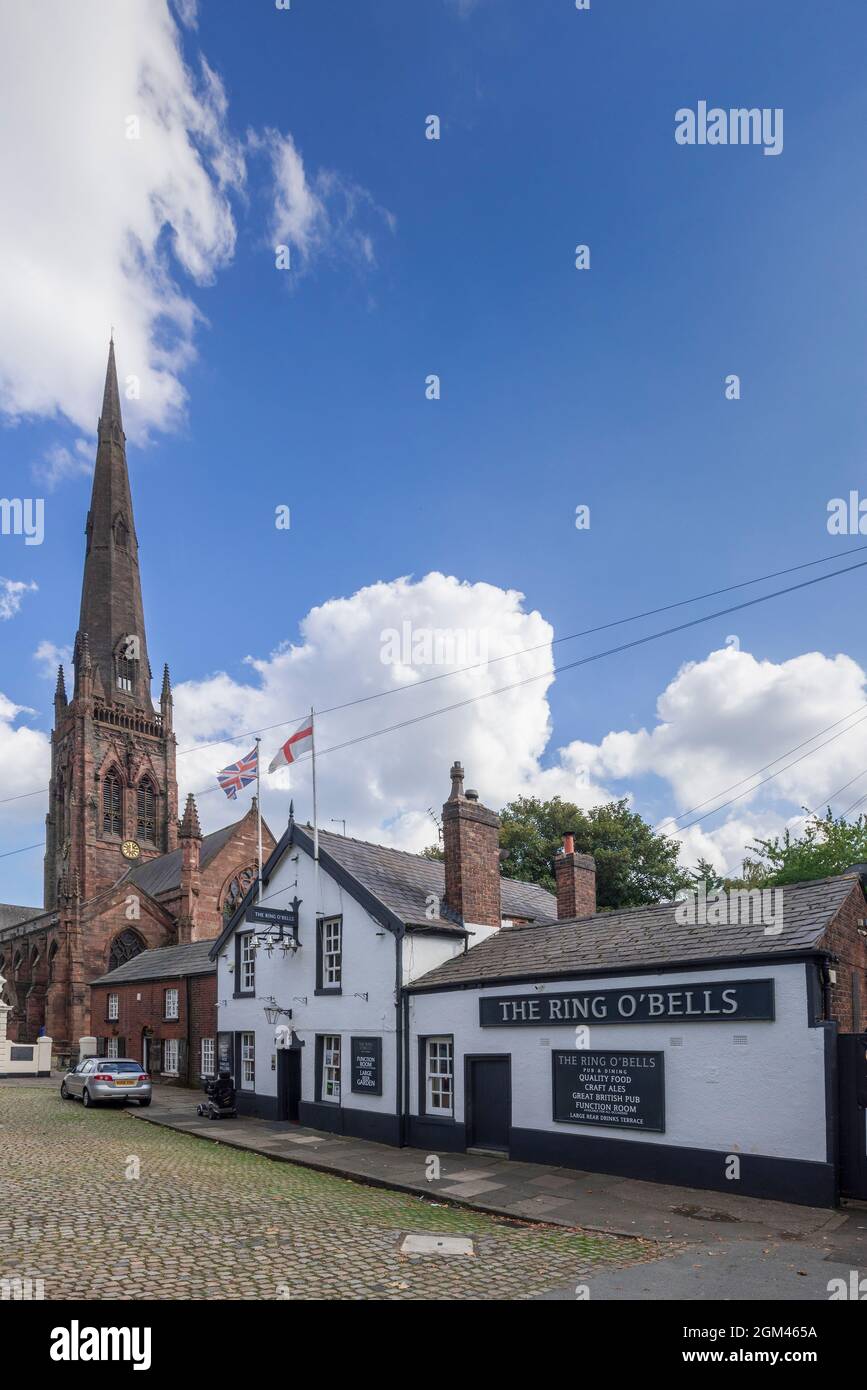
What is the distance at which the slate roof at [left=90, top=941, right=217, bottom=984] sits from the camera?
33.4 meters

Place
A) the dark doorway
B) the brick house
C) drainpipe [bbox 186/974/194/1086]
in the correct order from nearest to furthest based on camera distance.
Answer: the dark doorway
the brick house
drainpipe [bbox 186/974/194/1086]

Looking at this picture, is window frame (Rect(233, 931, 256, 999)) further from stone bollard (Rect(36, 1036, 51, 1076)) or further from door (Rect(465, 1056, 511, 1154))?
stone bollard (Rect(36, 1036, 51, 1076))

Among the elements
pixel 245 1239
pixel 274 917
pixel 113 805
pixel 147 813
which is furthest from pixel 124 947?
pixel 245 1239

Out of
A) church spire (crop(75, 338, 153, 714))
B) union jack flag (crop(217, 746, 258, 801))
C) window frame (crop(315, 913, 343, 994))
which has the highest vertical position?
church spire (crop(75, 338, 153, 714))

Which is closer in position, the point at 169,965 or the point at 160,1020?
the point at 160,1020

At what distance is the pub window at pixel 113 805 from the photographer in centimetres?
6688

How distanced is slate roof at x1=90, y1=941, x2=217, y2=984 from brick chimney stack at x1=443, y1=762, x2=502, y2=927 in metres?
12.8

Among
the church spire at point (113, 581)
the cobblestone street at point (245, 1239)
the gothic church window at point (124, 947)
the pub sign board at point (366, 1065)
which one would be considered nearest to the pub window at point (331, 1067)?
the pub sign board at point (366, 1065)

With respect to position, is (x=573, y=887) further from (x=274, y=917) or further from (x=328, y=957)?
(x=274, y=917)

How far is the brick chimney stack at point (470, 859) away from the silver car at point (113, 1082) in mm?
11541

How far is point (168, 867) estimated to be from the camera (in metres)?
61.9

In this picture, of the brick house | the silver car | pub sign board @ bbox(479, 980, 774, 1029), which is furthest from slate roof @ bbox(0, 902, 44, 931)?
pub sign board @ bbox(479, 980, 774, 1029)

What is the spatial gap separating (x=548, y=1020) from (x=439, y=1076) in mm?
3691
